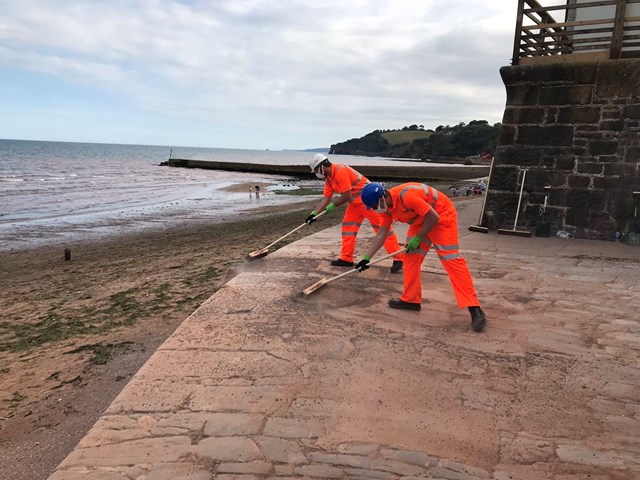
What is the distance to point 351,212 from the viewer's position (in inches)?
263

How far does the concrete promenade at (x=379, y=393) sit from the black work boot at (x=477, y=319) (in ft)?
0.34

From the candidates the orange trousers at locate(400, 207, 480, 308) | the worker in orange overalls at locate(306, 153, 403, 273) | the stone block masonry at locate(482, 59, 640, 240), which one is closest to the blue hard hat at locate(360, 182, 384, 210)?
the orange trousers at locate(400, 207, 480, 308)

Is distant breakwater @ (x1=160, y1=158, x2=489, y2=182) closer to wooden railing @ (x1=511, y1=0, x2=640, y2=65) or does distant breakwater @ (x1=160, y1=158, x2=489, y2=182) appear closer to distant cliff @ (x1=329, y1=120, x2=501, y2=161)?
wooden railing @ (x1=511, y1=0, x2=640, y2=65)

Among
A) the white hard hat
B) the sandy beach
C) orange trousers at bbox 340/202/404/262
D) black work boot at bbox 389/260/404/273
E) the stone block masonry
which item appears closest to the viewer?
the sandy beach

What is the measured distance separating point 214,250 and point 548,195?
6466mm

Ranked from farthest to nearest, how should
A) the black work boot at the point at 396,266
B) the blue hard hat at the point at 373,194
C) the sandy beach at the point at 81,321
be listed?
the black work boot at the point at 396,266, the blue hard hat at the point at 373,194, the sandy beach at the point at 81,321

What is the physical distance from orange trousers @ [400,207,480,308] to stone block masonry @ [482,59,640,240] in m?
5.23

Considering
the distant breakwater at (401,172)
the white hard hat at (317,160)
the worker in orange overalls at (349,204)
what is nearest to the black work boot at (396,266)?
the worker in orange overalls at (349,204)

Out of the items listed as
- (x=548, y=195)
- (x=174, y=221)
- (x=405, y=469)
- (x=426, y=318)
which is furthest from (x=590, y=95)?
(x=174, y=221)

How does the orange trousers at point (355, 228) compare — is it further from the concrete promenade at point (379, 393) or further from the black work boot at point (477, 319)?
the black work boot at point (477, 319)

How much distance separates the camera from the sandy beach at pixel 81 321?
358 centimetres

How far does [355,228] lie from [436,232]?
84.0 inches

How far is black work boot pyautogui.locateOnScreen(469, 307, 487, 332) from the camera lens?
4328 mm

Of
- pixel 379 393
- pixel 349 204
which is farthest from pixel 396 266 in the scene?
pixel 379 393
